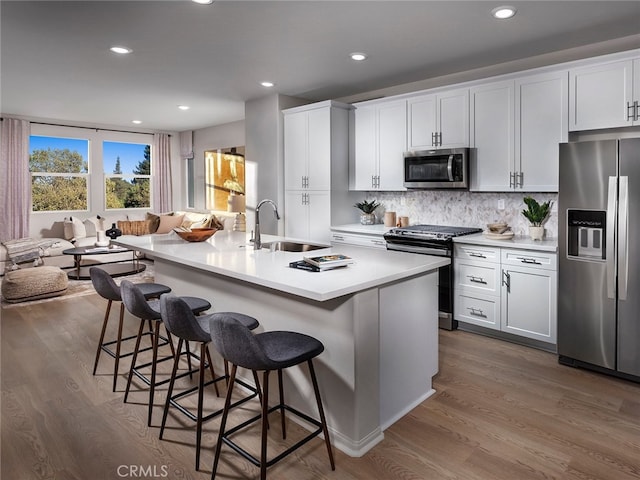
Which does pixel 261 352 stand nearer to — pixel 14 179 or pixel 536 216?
pixel 536 216

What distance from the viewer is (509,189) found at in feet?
13.5

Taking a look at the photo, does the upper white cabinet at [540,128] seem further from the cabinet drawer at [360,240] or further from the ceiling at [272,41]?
the cabinet drawer at [360,240]

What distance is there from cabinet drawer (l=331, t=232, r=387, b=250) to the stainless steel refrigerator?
1.90 metres

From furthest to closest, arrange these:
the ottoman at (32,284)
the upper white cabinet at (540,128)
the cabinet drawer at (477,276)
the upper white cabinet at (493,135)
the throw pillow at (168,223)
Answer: the throw pillow at (168,223) → the ottoman at (32,284) → the upper white cabinet at (493,135) → the cabinet drawer at (477,276) → the upper white cabinet at (540,128)

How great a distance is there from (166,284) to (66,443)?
149cm

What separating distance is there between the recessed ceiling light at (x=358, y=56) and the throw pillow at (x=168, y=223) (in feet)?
17.1

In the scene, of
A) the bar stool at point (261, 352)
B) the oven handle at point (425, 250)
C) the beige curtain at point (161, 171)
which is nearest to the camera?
the bar stool at point (261, 352)

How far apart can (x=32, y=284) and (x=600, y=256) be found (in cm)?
580

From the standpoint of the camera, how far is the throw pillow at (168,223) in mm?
8219

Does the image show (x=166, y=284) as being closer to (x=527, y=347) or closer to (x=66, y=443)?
(x=66, y=443)

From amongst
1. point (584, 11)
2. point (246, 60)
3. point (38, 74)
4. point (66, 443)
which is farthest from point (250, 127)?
point (66, 443)

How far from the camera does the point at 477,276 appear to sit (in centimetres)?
409

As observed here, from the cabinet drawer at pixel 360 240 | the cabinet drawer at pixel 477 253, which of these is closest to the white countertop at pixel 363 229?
the cabinet drawer at pixel 360 240

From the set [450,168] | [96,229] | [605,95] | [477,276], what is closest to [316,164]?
[450,168]
